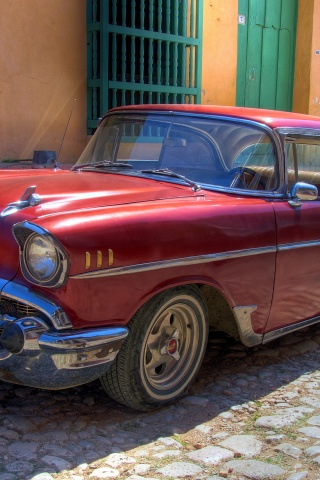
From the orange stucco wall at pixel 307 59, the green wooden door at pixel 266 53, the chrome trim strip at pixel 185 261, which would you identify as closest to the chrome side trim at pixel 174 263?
the chrome trim strip at pixel 185 261

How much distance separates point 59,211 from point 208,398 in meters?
1.28

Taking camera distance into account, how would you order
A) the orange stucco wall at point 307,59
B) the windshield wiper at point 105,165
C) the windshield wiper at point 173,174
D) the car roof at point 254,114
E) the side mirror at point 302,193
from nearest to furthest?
the windshield wiper at point 173,174 → the side mirror at point 302,193 → the car roof at point 254,114 → the windshield wiper at point 105,165 → the orange stucco wall at point 307,59

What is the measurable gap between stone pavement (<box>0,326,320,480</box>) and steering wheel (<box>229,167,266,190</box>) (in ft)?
3.55

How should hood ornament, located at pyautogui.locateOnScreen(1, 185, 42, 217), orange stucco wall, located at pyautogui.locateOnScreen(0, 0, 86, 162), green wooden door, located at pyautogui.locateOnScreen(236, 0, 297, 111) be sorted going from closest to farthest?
1. hood ornament, located at pyautogui.locateOnScreen(1, 185, 42, 217)
2. orange stucco wall, located at pyautogui.locateOnScreen(0, 0, 86, 162)
3. green wooden door, located at pyautogui.locateOnScreen(236, 0, 297, 111)

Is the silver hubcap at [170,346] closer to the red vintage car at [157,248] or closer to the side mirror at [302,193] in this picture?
the red vintage car at [157,248]

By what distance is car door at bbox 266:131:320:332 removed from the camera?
144 inches

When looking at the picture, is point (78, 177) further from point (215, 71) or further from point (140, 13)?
point (215, 71)

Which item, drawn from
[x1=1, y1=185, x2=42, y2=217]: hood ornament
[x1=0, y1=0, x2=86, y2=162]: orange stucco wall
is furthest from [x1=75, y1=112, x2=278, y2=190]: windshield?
[x1=0, y1=0, x2=86, y2=162]: orange stucco wall

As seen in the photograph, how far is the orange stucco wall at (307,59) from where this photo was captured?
10109mm

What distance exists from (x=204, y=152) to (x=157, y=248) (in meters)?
1.02

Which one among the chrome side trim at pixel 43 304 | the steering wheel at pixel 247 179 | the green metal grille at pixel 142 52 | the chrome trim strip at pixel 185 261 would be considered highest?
the green metal grille at pixel 142 52

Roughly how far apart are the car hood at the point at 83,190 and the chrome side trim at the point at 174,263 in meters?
0.36

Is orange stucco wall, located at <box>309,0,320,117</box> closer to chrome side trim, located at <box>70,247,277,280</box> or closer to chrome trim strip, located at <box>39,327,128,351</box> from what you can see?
chrome side trim, located at <box>70,247,277,280</box>

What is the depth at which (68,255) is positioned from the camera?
2711 millimetres
